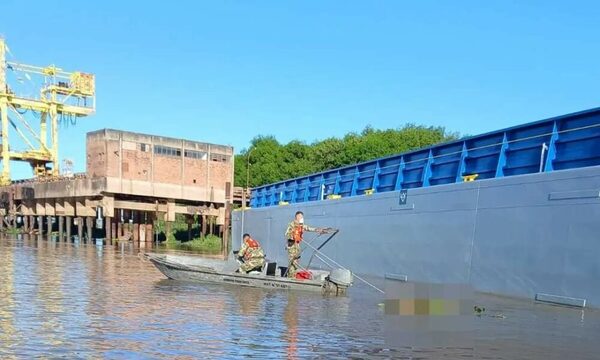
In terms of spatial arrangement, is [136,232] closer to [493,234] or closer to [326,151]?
[326,151]

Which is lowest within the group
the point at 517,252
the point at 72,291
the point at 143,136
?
the point at 72,291

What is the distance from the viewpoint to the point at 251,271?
14.1 meters

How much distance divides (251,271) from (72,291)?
4.03 metres

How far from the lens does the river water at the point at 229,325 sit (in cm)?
711

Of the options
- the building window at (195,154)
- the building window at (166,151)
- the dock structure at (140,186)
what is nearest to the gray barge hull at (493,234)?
the dock structure at (140,186)

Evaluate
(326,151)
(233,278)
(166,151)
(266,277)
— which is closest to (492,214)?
(266,277)

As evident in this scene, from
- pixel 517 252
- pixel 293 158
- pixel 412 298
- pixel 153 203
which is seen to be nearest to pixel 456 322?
pixel 412 298

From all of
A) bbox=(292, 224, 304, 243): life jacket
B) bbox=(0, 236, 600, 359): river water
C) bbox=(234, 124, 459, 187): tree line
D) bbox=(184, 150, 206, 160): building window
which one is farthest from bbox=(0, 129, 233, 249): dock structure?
bbox=(0, 236, 600, 359): river water

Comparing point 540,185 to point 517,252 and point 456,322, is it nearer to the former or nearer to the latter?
point 517,252

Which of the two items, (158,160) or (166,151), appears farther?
(166,151)

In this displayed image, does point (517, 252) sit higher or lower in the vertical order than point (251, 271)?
higher

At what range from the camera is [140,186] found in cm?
4800

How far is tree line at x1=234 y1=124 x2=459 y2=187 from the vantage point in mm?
54906

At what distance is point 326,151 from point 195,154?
14.2 meters
